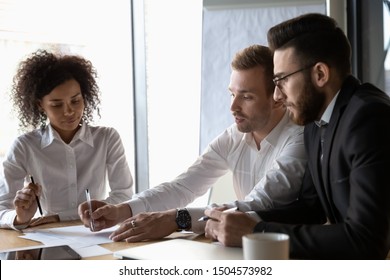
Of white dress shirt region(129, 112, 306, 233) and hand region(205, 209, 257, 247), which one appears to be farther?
white dress shirt region(129, 112, 306, 233)

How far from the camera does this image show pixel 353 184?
125 cm

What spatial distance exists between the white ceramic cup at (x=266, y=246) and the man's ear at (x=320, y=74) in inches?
29.7

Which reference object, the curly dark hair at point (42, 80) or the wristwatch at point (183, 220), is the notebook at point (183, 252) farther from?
the curly dark hair at point (42, 80)

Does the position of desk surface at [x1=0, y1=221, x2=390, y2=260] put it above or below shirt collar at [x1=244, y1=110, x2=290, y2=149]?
below

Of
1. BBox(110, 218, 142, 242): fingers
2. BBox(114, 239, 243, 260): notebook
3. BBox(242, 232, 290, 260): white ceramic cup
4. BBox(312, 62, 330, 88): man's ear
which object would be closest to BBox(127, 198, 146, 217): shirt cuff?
BBox(110, 218, 142, 242): fingers

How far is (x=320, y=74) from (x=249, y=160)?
2.37ft

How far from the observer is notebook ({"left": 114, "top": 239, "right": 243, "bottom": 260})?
122 centimetres

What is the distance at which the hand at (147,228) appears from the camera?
1.55m

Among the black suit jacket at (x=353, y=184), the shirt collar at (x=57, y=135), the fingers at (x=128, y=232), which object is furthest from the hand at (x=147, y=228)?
the shirt collar at (x=57, y=135)

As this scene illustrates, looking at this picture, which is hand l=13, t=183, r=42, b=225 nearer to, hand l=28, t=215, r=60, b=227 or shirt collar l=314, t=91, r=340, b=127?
hand l=28, t=215, r=60, b=227

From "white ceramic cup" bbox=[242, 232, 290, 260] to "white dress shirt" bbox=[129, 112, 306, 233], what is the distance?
69 cm

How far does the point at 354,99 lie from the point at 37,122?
5.67 feet

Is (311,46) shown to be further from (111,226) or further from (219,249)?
(111,226)

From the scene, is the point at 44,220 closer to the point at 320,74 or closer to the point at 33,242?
the point at 33,242
